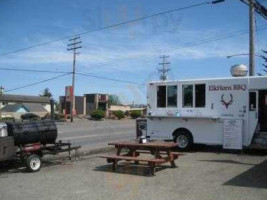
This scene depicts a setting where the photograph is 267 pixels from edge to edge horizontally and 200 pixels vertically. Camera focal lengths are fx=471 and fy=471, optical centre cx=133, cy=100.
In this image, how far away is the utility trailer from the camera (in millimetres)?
12445

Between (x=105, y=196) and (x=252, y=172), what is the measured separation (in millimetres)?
4639

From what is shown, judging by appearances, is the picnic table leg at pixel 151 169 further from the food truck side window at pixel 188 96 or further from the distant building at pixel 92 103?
the distant building at pixel 92 103

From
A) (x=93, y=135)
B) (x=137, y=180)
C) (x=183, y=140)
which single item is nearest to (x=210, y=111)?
(x=183, y=140)

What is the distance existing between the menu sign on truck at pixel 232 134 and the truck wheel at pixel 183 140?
1.51m

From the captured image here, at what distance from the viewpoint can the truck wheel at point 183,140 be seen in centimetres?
1798

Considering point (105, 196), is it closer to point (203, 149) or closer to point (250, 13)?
point (203, 149)

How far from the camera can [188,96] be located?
58.4 ft

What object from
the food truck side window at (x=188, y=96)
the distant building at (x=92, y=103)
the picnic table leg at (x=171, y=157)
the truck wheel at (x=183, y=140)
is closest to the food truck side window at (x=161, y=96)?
the food truck side window at (x=188, y=96)

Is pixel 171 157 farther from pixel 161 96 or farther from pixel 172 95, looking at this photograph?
pixel 161 96

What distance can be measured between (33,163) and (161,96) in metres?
7.22

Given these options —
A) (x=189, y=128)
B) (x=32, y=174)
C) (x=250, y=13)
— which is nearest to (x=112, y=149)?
(x=189, y=128)

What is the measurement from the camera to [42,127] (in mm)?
13812

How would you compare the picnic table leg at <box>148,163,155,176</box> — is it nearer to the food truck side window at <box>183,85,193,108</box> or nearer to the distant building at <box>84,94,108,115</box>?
the food truck side window at <box>183,85,193,108</box>

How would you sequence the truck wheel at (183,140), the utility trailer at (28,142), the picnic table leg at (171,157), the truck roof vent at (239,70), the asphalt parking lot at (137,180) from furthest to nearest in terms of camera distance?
the truck wheel at (183,140), the truck roof vent at (239,70), the picnic table leg at (171,157), the utility trailer at (28,142), the asphalt parking lot at (137,180)
